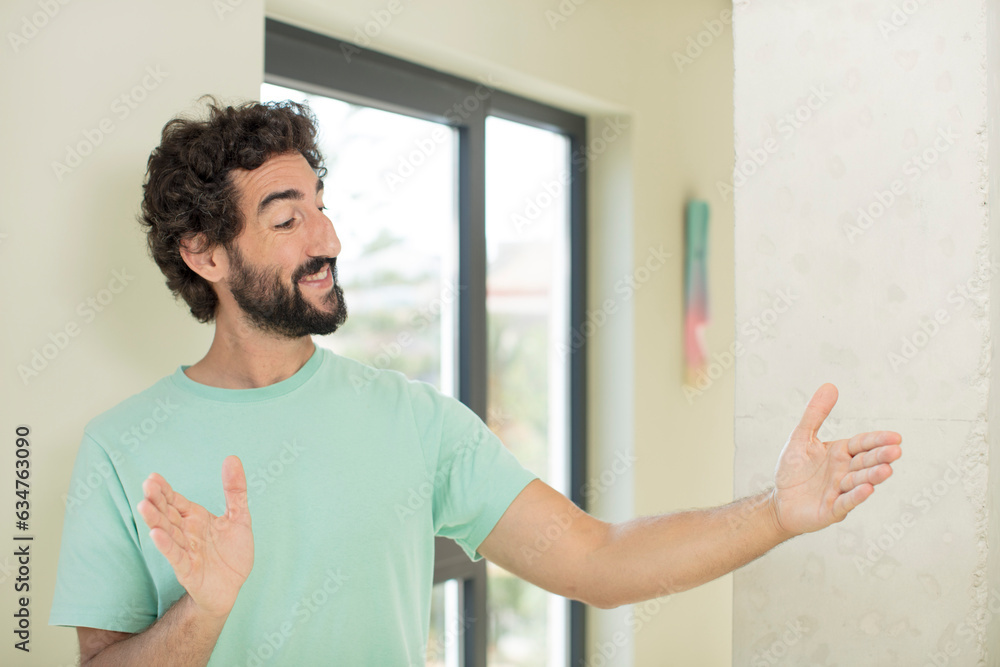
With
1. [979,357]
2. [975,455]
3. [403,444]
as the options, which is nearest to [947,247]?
[979,357]

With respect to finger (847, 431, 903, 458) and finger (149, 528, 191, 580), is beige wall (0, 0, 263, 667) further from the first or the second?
finger (847, 431, 903, 458)

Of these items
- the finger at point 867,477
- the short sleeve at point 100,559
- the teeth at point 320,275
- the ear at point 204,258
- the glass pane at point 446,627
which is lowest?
the glass pane at point 446,627

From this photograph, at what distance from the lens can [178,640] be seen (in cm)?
108

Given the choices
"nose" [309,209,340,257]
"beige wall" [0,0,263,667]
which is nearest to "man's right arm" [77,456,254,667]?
"beige wall" [0,0,263,667]

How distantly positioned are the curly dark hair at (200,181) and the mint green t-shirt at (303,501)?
0.19m

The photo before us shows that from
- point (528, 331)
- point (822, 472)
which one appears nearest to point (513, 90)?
point (528, 331)

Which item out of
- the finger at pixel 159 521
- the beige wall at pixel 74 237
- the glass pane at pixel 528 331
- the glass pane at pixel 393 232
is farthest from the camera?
the glass pane at pixel 528 331

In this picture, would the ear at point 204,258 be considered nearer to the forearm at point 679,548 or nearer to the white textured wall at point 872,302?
the forearm at point 679,548

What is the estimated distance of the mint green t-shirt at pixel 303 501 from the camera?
4.00 ft

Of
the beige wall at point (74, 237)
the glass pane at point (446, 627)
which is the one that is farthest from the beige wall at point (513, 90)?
the glass pane at point (446, 627)

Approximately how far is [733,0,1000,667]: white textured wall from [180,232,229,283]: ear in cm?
87

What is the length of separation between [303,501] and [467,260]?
1.14 m

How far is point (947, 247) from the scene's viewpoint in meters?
→ 1.33

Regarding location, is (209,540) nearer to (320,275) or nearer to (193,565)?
(193,565)
